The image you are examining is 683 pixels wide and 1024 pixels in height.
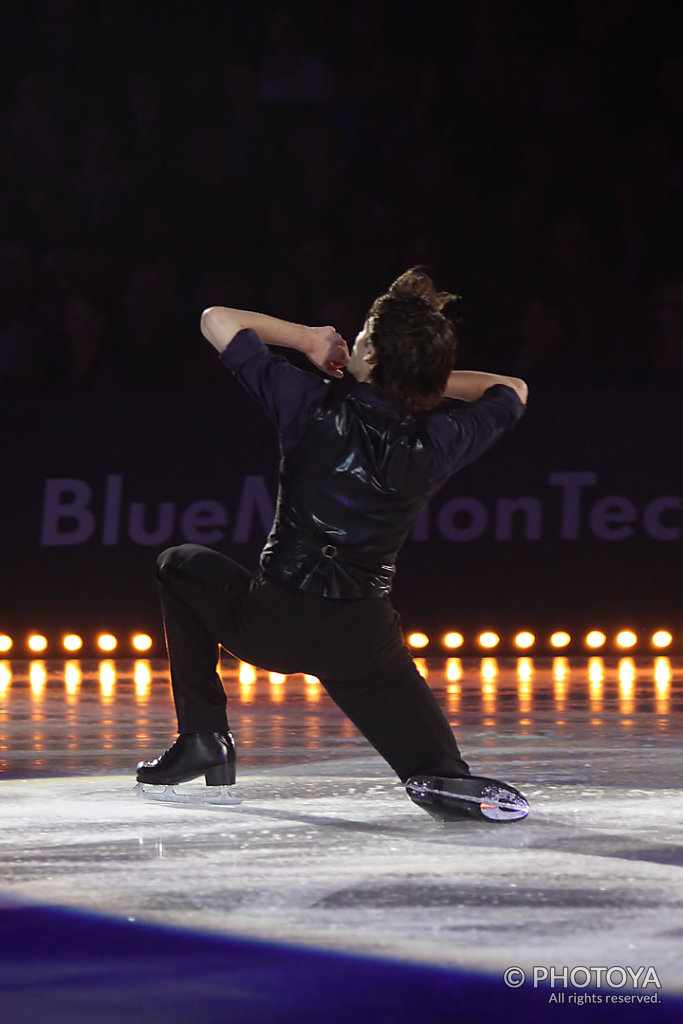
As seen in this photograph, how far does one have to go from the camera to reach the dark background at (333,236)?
8328 millimetres

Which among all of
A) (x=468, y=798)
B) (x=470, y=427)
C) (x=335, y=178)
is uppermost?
(x=335, y=178)

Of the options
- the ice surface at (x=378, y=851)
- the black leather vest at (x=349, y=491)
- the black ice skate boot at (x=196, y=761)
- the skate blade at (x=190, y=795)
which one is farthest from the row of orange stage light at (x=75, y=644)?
the black leather vest at (x=349, y=491)

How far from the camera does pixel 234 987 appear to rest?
2455mm

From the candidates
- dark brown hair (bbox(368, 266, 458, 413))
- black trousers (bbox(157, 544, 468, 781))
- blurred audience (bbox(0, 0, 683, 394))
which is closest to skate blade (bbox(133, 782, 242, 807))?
black trousers (bbox(157, 544, 468, 781))

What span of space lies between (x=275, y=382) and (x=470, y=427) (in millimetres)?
491

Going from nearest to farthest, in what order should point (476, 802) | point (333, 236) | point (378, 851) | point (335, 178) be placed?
point (378, 851) < point (476, 802) < point (333, 236) < point (335, 178)

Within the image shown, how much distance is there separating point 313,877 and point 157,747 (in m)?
1.97

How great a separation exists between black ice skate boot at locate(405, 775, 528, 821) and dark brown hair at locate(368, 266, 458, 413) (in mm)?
861

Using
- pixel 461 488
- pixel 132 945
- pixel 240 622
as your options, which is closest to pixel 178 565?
pixel 240 622

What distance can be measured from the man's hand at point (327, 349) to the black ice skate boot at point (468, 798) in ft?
3.19

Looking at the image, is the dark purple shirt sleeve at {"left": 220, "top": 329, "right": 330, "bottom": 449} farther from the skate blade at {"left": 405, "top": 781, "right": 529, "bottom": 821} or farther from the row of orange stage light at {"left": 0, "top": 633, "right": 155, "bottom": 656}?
the row of orange stage light at {"left": 0, "top": 633, "right": 155, "bottom": 656}

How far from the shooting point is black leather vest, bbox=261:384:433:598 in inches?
153

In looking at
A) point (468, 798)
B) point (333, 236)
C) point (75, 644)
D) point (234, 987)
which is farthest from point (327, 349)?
point (333, 236)

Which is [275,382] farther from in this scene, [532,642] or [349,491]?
[532,642]
